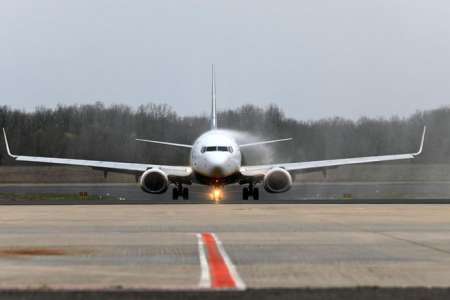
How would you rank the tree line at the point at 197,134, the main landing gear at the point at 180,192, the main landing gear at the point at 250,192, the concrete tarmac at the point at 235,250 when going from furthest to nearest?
1. the tree line at the point at 197,134
2. the main landing gear at the point at 180,192
3. the main landing gear at the point at 250,192
4. the concrete tarmac at the point at 235,250

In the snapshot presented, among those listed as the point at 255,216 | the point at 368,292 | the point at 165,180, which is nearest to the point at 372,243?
the point at 368,292

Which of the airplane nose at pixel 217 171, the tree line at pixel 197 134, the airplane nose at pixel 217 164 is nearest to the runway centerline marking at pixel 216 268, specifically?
the airplane nose at pixel 217 164

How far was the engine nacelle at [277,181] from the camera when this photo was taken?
43.7 meters

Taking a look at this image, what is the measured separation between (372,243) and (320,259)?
10.6 feet

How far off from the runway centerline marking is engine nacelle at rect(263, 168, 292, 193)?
2721cm

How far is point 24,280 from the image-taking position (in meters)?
10.5

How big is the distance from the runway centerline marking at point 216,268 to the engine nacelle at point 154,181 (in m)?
27.4

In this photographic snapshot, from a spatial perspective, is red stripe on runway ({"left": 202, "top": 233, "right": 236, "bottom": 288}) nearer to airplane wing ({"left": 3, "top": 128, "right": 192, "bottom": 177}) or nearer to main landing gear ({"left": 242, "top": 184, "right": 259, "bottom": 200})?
airplane wing ({"left": 3, "top": 128, "right": 192, "bottom": 177})

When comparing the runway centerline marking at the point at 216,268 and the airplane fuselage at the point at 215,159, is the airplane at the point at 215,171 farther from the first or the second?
the runway centerline marking at the point at 216,268

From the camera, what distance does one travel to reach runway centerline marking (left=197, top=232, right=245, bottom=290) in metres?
9.86

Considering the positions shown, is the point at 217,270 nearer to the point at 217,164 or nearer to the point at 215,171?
the point at 217,164

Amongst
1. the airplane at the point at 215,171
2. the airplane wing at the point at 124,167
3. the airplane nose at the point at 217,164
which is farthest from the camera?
the airplane wing at the point at 124,167

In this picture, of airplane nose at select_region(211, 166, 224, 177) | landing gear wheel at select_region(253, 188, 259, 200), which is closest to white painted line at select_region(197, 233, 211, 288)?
airplane nose at select_region(211, 166, 224, 177)

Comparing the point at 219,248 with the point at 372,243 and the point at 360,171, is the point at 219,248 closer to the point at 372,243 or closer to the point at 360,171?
the point at 372,243
